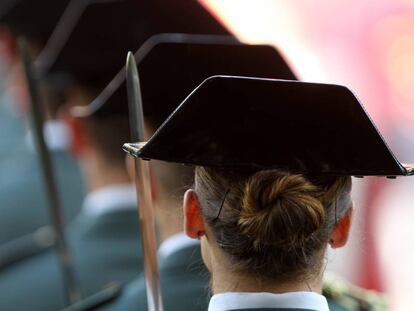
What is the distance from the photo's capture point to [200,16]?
70.5 inches

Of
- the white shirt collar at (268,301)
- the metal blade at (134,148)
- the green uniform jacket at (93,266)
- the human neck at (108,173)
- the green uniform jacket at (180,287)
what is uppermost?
the metal blade at (134,148)

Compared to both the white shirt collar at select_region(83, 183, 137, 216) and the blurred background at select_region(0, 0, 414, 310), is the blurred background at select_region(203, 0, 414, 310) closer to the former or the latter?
the blurred background at select_region(0, 0, 414, 310)

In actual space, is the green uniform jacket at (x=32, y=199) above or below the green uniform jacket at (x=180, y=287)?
below

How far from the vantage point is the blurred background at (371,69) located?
2430 millimetres

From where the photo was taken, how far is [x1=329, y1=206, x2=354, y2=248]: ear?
1.05m

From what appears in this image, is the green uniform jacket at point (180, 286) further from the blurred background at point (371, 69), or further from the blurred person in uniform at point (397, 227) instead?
the blurred person in uniform at point (397, 227)

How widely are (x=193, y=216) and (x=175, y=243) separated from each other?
0.47 meters

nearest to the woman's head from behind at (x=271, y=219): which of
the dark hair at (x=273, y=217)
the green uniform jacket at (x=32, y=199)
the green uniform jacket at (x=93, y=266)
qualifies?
the dark hair at (x=273, y=217)

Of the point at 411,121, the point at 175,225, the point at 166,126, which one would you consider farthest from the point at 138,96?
the point at 411,121

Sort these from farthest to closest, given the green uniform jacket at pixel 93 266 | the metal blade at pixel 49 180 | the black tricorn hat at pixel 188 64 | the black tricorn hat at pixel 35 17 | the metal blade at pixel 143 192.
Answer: the black tricorn hat at pixel 35 17 < the green uniform jacket at pixel 93 266 < the metal blade at pixel 49 180 < the black tricorn hat at pixel 188 64 < the metal blade at pixel 143 192

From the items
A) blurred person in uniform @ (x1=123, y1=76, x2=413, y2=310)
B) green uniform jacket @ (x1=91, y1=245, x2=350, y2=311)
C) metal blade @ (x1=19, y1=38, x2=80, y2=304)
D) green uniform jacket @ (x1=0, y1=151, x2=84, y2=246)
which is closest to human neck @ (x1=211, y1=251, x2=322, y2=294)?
blurred person in uniform @ (x1=123, y1=76, x2=413, y2=310)

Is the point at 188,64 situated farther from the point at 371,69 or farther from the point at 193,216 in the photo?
the point at 371,69

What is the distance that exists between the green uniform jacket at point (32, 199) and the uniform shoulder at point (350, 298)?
152 cm

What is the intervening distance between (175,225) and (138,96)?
20.3 inches
